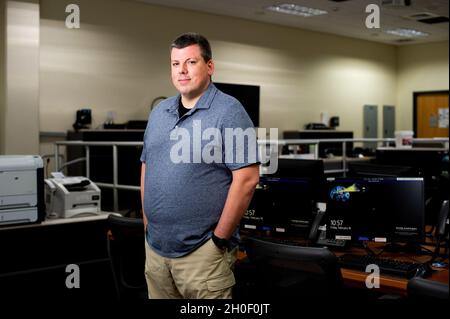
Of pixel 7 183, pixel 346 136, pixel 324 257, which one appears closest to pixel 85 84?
pixel 7 183

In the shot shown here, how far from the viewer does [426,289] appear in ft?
5.60

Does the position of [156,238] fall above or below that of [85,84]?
below

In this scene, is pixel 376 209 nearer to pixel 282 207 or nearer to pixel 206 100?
pixel 282 207

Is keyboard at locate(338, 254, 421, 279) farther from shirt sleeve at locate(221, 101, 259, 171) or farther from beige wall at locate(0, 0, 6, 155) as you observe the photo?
beige wall at locate(0, 0, 6, 155)

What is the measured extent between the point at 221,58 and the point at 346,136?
2699mm

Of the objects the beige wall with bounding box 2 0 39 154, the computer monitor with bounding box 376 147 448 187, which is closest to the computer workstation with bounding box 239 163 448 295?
the computer monitor with bounding box 376 147 448 187

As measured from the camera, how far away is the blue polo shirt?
6.54 ft

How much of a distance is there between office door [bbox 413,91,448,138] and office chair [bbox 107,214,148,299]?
28.2ft

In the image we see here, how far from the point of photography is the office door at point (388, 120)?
34.8ft

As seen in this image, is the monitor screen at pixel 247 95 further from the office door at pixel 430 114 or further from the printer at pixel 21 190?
the printer at pixel 21 190

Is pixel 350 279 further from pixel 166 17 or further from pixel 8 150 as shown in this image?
pixel 166 17

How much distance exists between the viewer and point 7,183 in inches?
132

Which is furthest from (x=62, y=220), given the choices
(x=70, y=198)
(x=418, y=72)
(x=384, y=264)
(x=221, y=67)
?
(x=418, y=72)

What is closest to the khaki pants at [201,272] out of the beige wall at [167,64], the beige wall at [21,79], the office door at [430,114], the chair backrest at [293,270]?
the chair backrest at [293,270]
